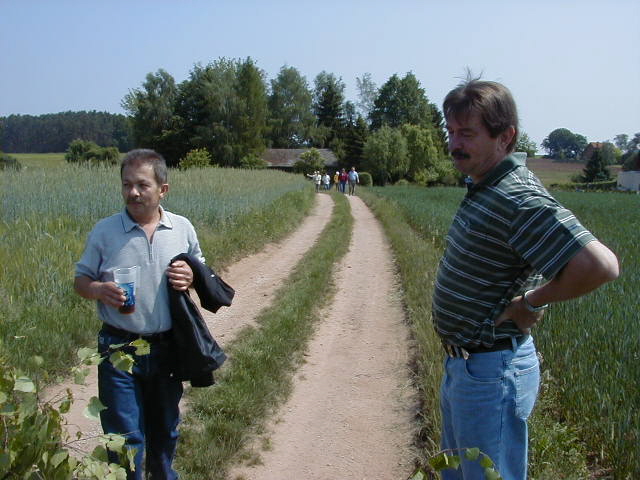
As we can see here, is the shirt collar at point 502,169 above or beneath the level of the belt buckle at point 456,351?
above

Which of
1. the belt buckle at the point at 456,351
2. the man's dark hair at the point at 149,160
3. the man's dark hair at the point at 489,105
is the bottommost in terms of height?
the belt buckle at the point at 456,351

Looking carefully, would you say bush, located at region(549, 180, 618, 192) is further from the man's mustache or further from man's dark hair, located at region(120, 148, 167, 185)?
the man's mustache

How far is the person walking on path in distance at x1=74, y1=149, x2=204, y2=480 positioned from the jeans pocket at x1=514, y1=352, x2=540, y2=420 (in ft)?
5.22

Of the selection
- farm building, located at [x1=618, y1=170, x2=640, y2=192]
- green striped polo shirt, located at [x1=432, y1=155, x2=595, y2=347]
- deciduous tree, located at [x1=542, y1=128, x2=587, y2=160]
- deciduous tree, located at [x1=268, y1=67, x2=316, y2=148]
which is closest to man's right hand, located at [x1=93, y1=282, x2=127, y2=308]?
green striped polo shirt, located at [x1=432, y1=155, x2=595, y2=347]

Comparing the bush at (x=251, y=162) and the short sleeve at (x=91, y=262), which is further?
the bush at (x=251, y=162)

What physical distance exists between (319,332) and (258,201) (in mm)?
9537

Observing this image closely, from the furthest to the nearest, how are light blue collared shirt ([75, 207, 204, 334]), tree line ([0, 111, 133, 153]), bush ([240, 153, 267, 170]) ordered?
tree line ([0, 111, 133, 153]) → bush ([240, 153, 267, 170]) → light blue collared shirt ([75, 207, 204, 334])

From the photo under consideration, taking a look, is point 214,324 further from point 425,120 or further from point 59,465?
point 425,120

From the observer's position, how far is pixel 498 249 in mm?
1897

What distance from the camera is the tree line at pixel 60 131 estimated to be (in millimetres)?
88250

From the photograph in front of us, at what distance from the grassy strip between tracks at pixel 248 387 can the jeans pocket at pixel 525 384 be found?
2.05m

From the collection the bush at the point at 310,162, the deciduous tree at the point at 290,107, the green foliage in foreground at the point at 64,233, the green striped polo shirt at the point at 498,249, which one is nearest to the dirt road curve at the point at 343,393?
the green foliage in foreground at the point at 64,233

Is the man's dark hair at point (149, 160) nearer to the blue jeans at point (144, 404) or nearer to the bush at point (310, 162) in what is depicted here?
the blue jeans at point (144, 404)

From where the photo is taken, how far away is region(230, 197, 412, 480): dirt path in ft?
11.7
